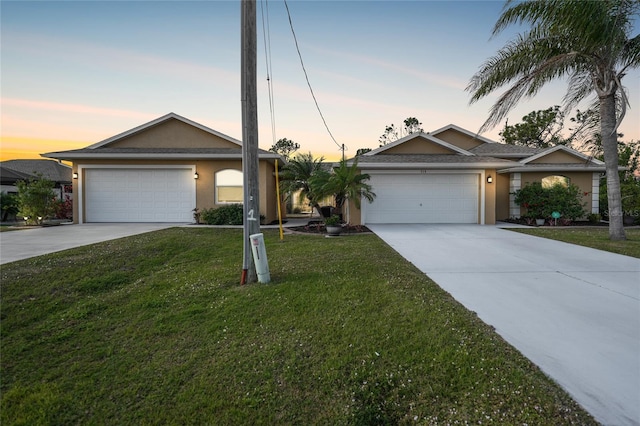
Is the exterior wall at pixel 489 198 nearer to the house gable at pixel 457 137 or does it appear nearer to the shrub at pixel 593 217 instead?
the shrub at pixel 593 217

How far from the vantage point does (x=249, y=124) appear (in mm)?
4984

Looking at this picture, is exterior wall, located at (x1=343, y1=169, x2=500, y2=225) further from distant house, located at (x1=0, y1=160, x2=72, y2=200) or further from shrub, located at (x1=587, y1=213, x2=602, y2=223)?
distant house, located at (x1=0, y1=160, x2=72, y2=200)

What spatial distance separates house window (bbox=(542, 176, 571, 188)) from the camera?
48.9 feet

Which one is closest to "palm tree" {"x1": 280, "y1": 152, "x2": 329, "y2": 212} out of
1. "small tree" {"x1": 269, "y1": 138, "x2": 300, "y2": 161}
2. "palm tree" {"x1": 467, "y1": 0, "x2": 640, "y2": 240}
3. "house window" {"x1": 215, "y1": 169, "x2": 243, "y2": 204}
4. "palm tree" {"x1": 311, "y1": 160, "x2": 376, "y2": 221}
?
"palm tree" {"x1": 311, "y1": 160, "x2": 376, "y2": 221}

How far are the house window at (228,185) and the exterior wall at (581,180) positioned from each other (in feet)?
43.1

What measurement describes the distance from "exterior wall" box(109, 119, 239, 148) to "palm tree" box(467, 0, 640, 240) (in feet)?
35.8

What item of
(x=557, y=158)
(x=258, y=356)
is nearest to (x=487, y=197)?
(x=557, y=158)

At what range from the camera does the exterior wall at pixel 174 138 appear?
1470 centimetres

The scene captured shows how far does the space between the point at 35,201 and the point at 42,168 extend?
67.7 feet

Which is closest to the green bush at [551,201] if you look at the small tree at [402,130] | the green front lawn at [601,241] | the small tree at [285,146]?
the green front lawn at [601,241]

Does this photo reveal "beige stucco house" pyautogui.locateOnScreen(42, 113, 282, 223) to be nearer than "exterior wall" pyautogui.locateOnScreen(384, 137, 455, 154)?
Yes

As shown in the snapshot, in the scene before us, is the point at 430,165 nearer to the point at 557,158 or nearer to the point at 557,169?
the point at 557,169

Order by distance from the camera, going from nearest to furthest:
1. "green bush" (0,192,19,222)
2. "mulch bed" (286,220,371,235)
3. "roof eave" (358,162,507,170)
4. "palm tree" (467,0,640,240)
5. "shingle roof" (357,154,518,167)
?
"palm tree" (467,0,640,240) < "mulch bed" (286,220,371,235) < "roof eave" (358,162,507,170) < "shingle roof" (357,154,518,167) < "green bush" (0,192,19,222)

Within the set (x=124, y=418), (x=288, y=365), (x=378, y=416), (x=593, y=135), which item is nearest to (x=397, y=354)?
(x=378, y=416)
